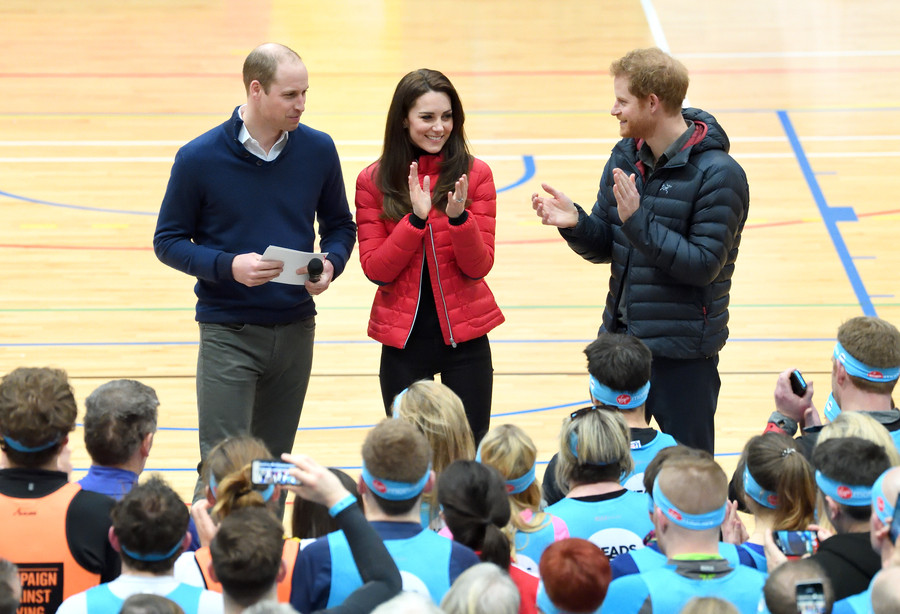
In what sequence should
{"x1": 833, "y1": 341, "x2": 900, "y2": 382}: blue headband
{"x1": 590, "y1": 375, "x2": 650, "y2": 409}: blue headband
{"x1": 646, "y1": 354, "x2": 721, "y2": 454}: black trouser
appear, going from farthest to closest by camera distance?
{"x1": 646, "y1": 354, "x2": 721, "y2": 454}: black trouser
{"x1": 590, "y1": 375, "x2": 650, "y2": 409}: blue headband
{"x1": 833, "y1": 341, "x2": 900, "y2": 382}: blue headband

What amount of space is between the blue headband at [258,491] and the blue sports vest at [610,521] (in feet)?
3.00

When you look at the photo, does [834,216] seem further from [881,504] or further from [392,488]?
[392,488]

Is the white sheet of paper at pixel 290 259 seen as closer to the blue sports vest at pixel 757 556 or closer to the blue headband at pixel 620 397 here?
the blue headband at pixel 620 397

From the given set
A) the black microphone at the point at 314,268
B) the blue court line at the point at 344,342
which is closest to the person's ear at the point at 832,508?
the black microphone at the point at 314,268

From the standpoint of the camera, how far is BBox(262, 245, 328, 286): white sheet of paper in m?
4.46

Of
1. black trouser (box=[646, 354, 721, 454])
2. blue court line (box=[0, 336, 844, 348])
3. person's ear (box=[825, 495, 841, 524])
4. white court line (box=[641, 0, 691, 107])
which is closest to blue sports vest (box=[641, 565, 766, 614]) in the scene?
person's ear (box=[825, 495, 841, 524])

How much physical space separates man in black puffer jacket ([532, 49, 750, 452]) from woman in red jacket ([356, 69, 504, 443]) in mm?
364

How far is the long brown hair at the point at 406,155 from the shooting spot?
15.7ft

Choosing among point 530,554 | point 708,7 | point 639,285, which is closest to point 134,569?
point 530,554

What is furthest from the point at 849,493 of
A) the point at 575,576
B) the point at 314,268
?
the point at 314,268

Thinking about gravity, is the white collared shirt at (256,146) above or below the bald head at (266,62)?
below

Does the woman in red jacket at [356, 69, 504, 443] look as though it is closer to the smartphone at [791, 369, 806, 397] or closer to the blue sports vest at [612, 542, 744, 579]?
the smartphone at [791, 369, 806, 397]

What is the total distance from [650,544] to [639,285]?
155 centimetres

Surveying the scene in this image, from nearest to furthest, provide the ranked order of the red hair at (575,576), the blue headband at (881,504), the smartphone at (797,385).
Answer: the red hair at (575,576)
the blue headband at (881,504)
the smartphone at (797,385)
